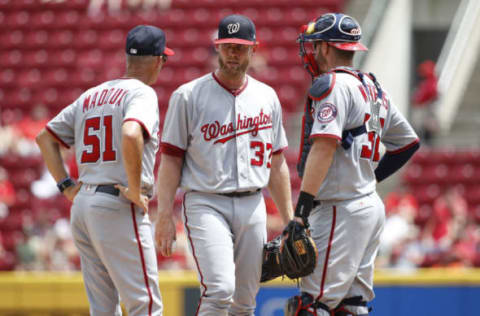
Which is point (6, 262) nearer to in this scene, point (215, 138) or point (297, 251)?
point (215, 138)

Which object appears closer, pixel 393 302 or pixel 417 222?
pixel 393 302

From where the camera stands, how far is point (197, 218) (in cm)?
455

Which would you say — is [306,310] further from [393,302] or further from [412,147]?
[393,302]

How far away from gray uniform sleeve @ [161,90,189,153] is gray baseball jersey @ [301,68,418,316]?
708 mm

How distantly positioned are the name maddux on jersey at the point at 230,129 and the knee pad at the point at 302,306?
94 centimetres

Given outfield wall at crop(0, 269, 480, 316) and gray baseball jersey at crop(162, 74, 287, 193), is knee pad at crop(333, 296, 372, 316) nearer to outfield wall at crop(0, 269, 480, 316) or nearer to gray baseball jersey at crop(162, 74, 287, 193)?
gray baseball jersey at crop(162, 74, 287, 193)

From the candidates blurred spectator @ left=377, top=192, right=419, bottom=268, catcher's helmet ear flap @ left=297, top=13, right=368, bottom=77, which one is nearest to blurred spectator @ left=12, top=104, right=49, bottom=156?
blurred spectator @ left=377, top=192, right=419, bottom=268

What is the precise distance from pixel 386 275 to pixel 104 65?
8.87 meters

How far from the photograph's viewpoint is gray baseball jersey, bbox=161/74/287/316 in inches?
180

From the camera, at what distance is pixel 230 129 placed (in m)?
4.64

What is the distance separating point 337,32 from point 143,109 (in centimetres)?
110

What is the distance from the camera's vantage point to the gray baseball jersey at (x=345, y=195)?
170 inches

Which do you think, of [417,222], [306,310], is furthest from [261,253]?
[417,222]

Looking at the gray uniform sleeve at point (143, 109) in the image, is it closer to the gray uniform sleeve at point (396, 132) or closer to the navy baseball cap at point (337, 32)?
the navy baseball cap at point (337, 32)
